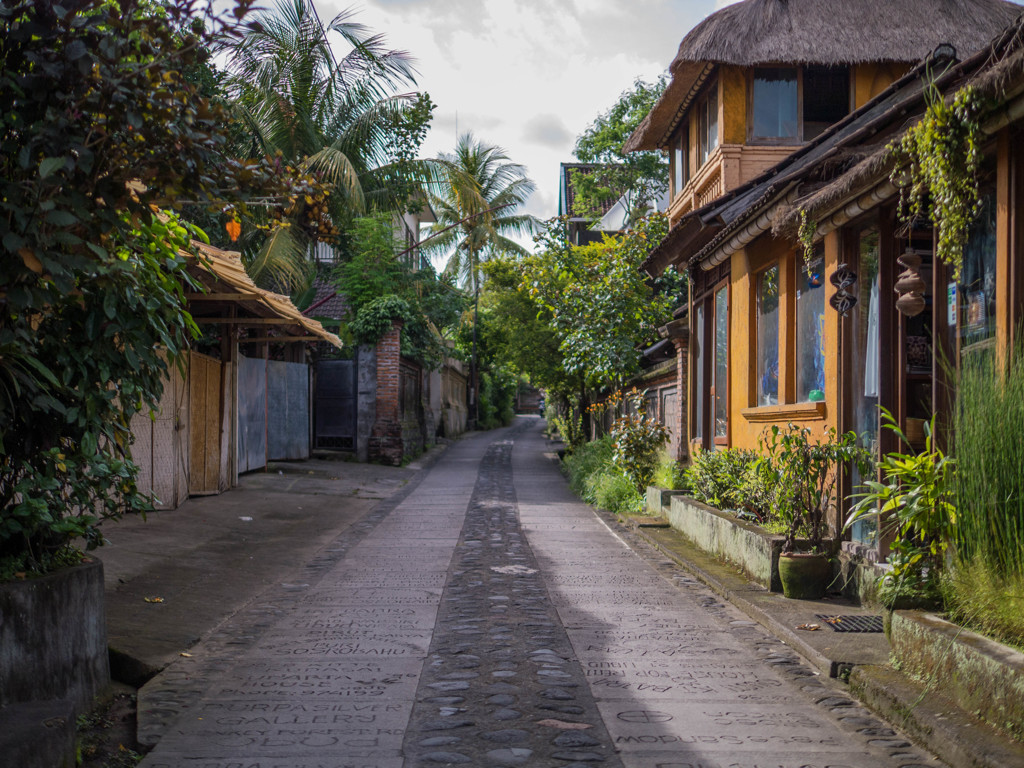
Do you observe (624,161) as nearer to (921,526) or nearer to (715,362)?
(715,362)

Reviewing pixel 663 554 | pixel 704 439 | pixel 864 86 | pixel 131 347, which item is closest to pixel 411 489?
pixel 704 439

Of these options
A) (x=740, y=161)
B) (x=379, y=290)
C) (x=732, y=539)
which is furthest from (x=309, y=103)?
(x=732, y=539)

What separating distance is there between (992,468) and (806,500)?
285cm

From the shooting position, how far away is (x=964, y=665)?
403cm

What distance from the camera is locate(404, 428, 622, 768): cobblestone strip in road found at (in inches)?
151

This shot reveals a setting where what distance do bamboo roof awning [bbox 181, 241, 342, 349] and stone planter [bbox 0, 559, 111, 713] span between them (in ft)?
15.0

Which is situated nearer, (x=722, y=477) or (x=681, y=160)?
(x=722, y=477)

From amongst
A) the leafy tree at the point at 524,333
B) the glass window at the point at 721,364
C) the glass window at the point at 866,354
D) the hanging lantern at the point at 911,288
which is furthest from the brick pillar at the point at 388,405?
the hanging lantern at the point at 911,288

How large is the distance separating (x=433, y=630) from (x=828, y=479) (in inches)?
147

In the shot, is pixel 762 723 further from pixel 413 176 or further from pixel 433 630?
pixel 413 176

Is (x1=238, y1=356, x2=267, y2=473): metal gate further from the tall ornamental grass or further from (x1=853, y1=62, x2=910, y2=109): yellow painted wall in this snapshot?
the tall ornamental grass

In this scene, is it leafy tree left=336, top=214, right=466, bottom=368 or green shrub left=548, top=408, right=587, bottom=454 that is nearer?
leafy tree left=336, top=214, right=466, bottom=368

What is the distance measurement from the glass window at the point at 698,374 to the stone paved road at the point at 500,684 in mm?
4139

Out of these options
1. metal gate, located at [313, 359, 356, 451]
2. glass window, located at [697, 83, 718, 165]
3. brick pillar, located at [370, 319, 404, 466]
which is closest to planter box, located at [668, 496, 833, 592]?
glass window, located at [697, 83, 718, 165]
